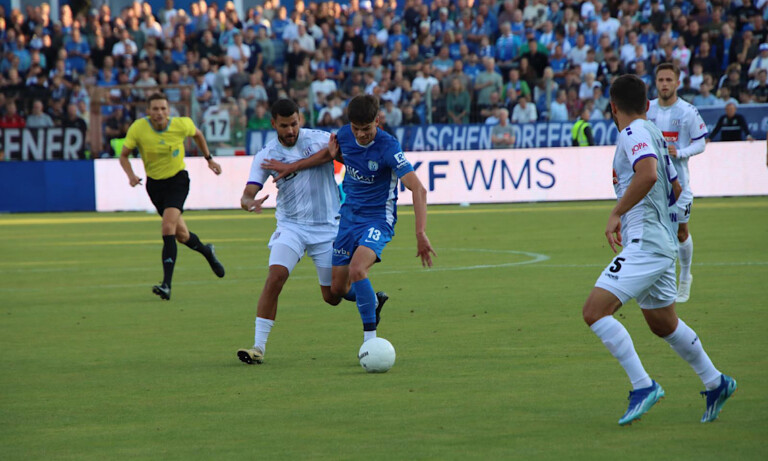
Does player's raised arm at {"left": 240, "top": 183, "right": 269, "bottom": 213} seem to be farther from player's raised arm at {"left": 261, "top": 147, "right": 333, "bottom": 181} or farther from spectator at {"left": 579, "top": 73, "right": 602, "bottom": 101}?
spectator at {"left": 579, "top": 73, "right": 602, "bottom": 101}

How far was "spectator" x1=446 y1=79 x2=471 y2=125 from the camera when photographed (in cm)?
2738

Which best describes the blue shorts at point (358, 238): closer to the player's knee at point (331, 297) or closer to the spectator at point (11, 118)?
the player's knee at point (331, 297)

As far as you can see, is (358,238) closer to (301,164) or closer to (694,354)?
(301,164)

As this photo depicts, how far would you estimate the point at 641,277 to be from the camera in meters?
6.00

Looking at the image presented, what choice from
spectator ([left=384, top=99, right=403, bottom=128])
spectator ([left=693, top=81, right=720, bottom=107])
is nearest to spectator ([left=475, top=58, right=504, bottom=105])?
spectator ([left=384, top=99, right=403, bottom=128])

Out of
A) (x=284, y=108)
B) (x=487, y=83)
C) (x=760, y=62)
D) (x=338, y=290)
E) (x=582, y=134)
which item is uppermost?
(x=284, y=108)

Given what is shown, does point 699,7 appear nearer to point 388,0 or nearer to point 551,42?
point 551,42

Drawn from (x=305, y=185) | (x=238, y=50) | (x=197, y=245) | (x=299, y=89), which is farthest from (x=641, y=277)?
(x=238, y=50)

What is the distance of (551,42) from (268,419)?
80.8 ft

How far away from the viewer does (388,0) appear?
34.0m

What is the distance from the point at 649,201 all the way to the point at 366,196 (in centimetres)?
266

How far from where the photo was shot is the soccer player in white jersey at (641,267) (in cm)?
598

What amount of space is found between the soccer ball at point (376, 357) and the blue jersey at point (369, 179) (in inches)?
38.5

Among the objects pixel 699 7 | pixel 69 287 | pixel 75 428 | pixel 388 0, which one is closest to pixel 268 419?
pixel 75 428
